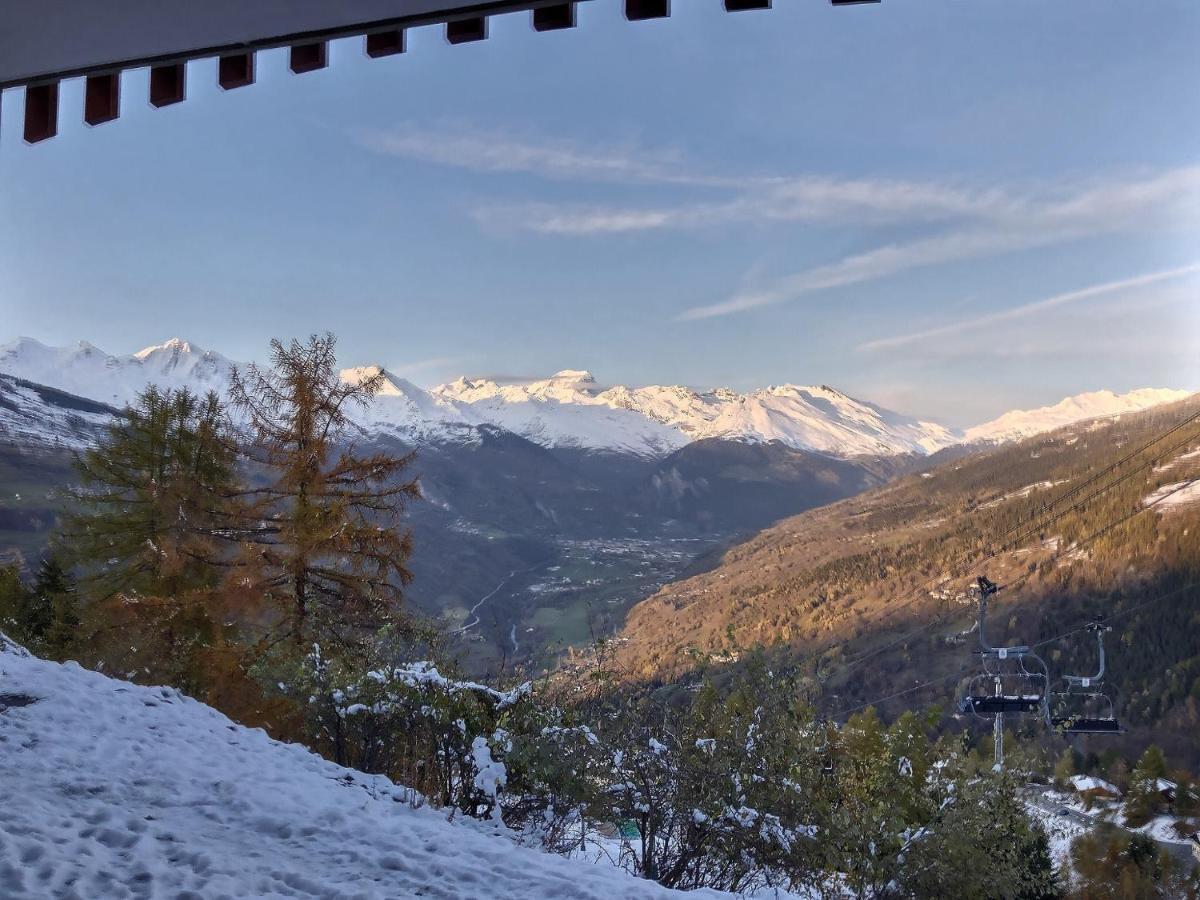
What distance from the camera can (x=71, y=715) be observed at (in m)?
7.60

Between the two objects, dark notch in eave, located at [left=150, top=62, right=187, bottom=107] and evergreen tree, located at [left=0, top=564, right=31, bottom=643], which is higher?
dark notch in eave, located at [left=150, top=62, right=187, bottom=107]

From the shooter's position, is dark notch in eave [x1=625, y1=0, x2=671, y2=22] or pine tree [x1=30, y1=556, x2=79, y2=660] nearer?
dark notch in eave [x1=625, y1=0, x2=671, y2=22]

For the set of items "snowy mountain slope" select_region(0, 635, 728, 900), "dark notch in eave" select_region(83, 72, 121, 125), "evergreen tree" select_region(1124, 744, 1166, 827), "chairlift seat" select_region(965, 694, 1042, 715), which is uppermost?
"dark notch in eave" select_region(83, 72, 121, 125)

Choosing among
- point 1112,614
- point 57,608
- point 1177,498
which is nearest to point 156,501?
point 57,608

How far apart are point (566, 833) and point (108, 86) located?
20.8ft

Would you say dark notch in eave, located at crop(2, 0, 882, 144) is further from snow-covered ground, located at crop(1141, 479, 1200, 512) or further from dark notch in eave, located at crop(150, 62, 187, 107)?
snow-covered ground, located at crop(1141, 479, 1200, 512)

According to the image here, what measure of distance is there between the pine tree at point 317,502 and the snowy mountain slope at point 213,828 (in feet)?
36.1

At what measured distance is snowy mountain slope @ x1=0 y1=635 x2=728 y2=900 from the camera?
4.67 metres

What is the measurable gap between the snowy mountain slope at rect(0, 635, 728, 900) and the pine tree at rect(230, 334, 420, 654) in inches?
433

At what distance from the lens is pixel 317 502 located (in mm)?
20250

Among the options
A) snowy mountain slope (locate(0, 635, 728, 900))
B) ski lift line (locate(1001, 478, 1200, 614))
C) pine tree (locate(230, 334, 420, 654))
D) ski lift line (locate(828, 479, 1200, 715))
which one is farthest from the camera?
ski lift line (locate(1001, 478, 1200, 614))

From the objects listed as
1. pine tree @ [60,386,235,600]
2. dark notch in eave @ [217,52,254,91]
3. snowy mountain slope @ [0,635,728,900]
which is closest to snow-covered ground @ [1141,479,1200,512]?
pine tree @ [60,386,235,600]

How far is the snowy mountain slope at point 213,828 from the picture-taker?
467cm

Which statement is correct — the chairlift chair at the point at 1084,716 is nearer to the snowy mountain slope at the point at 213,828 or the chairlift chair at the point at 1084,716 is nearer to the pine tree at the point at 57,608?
the snowy mountain slope at the point at 213,828
